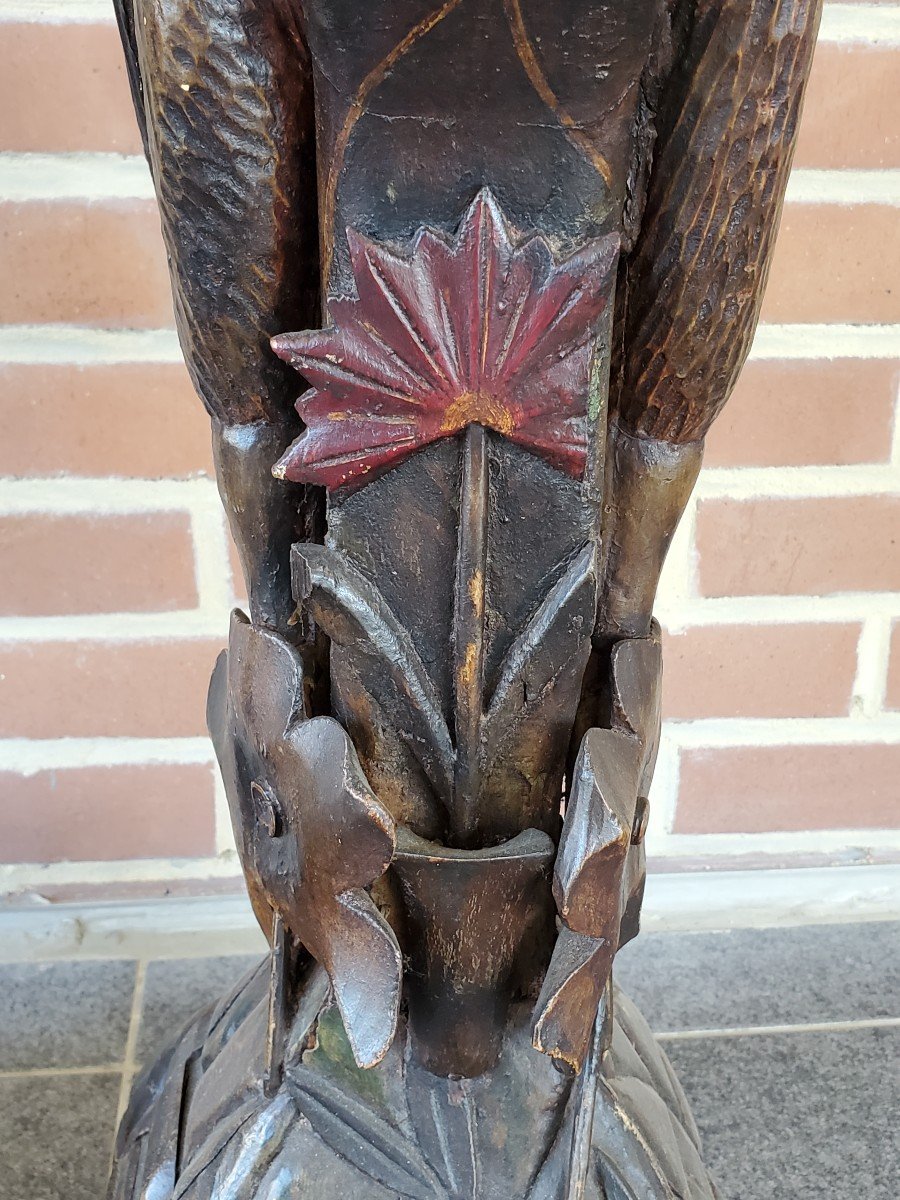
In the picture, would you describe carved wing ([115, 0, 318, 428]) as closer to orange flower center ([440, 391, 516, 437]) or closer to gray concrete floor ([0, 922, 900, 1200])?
orange flower center ([440, 391, 516, 437])

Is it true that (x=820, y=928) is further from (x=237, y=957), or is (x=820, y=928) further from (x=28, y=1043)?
(x=28, y=1043)

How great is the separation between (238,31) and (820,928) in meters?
0.72

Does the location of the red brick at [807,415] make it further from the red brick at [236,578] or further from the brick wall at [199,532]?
the red brick at [236,578]

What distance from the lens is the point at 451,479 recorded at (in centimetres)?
36

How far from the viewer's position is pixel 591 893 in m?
0.37

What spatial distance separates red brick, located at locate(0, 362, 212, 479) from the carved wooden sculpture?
307mm

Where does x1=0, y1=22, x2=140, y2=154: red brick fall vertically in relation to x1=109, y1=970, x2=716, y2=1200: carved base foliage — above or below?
above

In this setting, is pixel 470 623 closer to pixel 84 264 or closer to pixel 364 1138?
pixel 364 1138

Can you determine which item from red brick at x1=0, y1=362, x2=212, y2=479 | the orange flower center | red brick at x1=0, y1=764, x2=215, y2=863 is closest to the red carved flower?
the orange flower center

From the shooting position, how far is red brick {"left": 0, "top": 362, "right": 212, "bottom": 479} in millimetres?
703

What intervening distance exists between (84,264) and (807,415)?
43 centimetres

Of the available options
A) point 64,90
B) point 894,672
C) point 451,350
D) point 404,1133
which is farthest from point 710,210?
point 894,672

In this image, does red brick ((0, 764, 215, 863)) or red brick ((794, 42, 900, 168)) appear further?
red brick ((0, 764, 215, 863))

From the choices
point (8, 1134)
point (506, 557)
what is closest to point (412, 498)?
point (506, 557)
